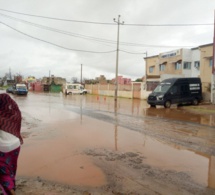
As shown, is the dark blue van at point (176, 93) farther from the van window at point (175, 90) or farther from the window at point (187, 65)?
the window at point (187, 65)

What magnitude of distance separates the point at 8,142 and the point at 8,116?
1.12 ft

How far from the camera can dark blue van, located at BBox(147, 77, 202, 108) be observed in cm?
1956

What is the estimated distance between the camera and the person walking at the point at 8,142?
287 centimetres

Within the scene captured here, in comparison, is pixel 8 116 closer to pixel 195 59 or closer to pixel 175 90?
pixel 175 90

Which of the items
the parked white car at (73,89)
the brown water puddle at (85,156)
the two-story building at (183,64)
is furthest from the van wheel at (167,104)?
the parked white car at (73,89)

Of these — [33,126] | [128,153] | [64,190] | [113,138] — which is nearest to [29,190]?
[64,190]

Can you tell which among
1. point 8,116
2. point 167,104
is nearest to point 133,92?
point 167,104

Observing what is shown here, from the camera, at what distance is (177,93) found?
20281 mm

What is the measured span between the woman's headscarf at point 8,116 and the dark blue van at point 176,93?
1724 cm

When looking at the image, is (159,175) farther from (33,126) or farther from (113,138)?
(33,126)

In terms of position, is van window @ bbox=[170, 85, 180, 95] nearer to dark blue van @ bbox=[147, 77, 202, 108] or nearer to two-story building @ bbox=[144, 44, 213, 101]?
dark blue van @ bbox=[147, 77, 202, 108]

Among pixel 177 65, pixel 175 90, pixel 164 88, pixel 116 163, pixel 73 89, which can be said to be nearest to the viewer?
pixel 116 163

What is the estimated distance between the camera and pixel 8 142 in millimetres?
2881

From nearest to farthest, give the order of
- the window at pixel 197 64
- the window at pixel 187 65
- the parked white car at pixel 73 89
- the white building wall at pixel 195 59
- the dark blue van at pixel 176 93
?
the dark blue van at pixel 176 93 < the window at pixel 197 64 < the white building wall at pixel 195 59 < the window at pixel 187 65 < the parked white car at pixel 73 89
